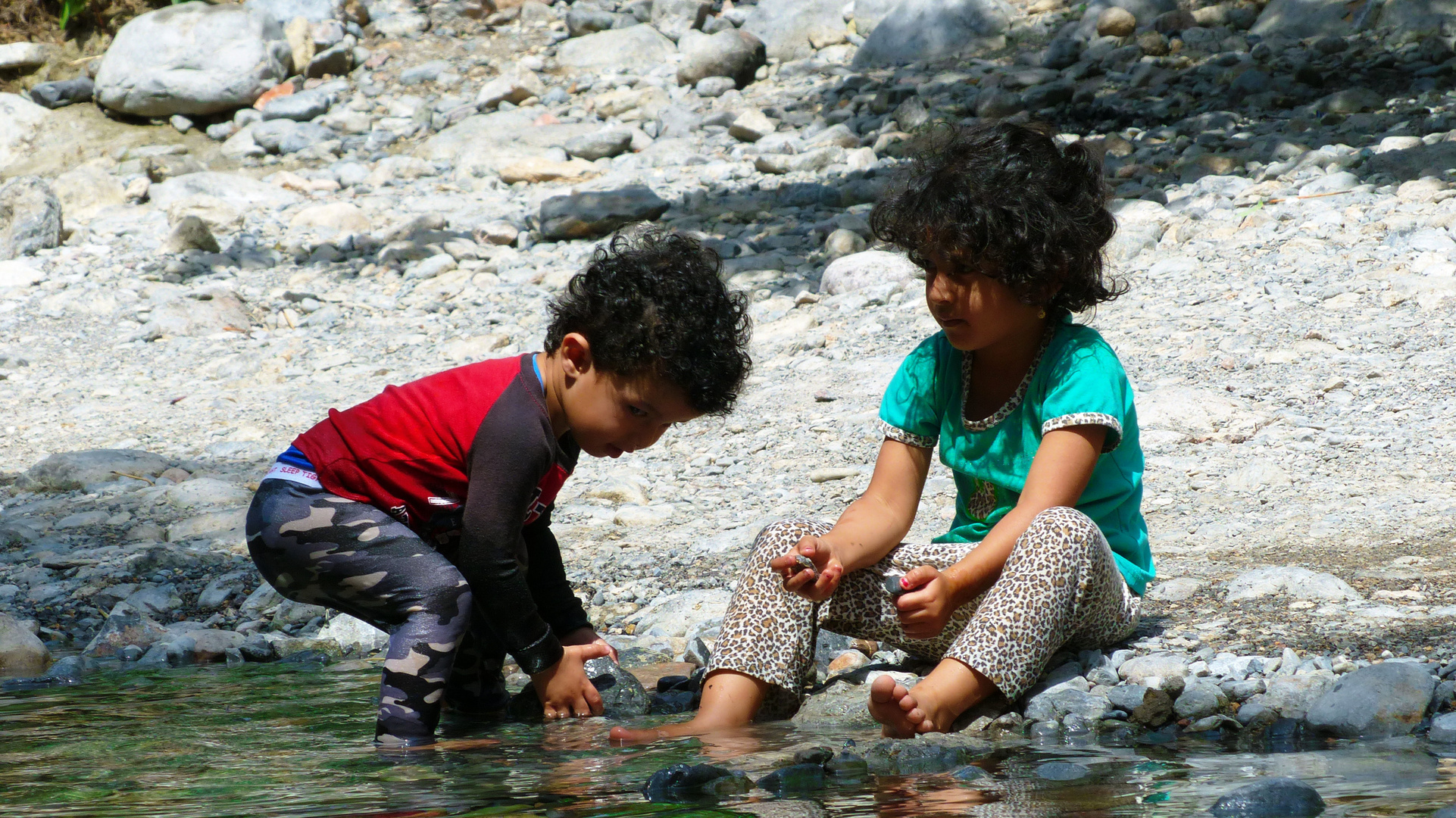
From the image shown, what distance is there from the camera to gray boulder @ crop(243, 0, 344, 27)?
14.0 meters

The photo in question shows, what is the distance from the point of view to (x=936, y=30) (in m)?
12.1

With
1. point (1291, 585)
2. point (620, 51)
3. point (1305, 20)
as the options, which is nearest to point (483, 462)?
point (1291, 585)

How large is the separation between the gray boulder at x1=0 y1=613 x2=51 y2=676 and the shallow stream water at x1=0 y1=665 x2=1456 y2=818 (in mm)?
733

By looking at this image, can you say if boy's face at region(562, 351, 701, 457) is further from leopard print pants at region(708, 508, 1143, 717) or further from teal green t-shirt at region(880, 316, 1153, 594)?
teal green t-shirt at region(880, 316, 1153, 594)

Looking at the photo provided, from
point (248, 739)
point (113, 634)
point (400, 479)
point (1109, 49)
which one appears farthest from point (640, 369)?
point (1109, 49)

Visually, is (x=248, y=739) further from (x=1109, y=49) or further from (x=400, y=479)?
(x=1109, y=49)

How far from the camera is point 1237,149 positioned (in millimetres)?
9016

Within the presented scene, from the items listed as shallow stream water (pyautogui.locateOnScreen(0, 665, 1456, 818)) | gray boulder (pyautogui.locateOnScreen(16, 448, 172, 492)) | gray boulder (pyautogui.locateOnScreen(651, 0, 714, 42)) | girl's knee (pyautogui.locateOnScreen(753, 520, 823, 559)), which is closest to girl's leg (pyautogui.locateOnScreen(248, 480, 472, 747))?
shallow stream water (pyautogui.locateOnScreen(0, 665, 1456, 818))

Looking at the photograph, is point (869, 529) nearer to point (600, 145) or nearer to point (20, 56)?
point (600, 145)

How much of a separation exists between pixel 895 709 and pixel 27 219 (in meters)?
9.72

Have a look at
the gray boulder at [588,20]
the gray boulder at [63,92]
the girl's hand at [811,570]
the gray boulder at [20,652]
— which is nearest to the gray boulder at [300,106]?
the gray boulder at [63,92]

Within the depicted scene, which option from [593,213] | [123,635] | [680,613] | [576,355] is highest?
[576,355]

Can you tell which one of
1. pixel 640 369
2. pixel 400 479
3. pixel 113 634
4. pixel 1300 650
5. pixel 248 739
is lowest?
pixel 113 634

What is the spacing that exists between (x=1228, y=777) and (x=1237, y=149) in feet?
24.6
